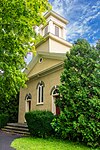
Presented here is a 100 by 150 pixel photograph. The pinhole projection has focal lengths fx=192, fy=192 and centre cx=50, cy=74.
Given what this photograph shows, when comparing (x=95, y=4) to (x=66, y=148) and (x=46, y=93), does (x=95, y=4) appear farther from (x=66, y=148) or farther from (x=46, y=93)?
(x=66, y=148)

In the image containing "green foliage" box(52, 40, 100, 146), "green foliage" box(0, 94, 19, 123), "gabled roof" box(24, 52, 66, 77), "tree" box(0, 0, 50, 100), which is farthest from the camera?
"green foliage" box(0, 94, 19, 123)

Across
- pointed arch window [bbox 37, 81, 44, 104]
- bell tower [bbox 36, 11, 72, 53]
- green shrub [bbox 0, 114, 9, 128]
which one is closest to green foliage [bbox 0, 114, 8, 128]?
green shrub [bbox 0, 114, 9, 128]

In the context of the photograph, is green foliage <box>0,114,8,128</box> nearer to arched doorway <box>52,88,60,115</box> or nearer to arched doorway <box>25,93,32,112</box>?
arched doorway <box>25,93,32,112</box>

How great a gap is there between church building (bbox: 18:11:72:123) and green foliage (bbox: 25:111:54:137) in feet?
11.5

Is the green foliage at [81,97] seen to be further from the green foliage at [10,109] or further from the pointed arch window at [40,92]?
→ the green foliage at [10,109]

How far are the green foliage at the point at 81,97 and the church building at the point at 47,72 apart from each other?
3796 millimetres

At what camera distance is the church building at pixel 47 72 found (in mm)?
16656

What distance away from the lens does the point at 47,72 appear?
17672mm

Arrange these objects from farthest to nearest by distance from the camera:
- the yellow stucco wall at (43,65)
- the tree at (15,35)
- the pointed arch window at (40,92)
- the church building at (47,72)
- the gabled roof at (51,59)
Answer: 1. the pointed arch window at (40,92)
2. the yellow stucco wall at (43,65)
3. the church building at (47,72)
4. the gabled roof at (51,59)
5. the tree at (15,35)

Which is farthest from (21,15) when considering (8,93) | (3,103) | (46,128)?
(3,103)

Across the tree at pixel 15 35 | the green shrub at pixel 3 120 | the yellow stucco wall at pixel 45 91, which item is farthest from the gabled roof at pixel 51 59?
the tree at pixel 15 35

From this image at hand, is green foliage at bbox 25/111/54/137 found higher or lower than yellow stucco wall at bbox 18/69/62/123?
lower

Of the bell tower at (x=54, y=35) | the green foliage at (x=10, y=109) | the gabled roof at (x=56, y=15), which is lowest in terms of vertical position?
the green foliage at (x=10, y=109)

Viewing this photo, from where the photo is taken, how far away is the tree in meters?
8.64
